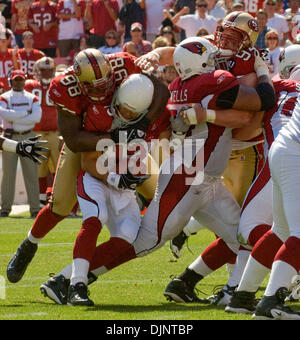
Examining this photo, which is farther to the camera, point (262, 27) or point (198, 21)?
point (198, 21)

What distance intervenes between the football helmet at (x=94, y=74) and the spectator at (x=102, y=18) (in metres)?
8.02

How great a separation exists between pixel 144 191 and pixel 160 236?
2.08 ft

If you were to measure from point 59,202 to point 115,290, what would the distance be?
704 mm

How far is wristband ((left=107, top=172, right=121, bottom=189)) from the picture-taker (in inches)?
190

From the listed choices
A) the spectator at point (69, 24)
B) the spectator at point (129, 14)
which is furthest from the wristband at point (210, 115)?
the spectator at point (69, 24)

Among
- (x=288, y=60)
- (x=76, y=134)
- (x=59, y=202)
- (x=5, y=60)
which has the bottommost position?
A: (x=5, y=60)

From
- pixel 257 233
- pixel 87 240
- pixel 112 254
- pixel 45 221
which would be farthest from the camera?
pixel 45 221

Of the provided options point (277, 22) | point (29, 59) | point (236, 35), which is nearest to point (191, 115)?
point (236, 35)

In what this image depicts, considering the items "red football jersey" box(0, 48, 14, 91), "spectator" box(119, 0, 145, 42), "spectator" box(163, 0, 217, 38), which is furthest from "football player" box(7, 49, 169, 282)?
"spectator" box(119, 0, 145, 42)

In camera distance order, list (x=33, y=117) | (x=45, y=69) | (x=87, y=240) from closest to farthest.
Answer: (x=87, y=240)
(x=33, y=117)
(x=45, y=69)

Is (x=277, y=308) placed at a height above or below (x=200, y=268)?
above

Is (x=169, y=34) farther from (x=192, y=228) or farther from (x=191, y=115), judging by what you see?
(x=191, y=115)

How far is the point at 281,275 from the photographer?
387 cm

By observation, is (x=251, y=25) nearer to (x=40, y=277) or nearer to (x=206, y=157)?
(x=206, y=157)
